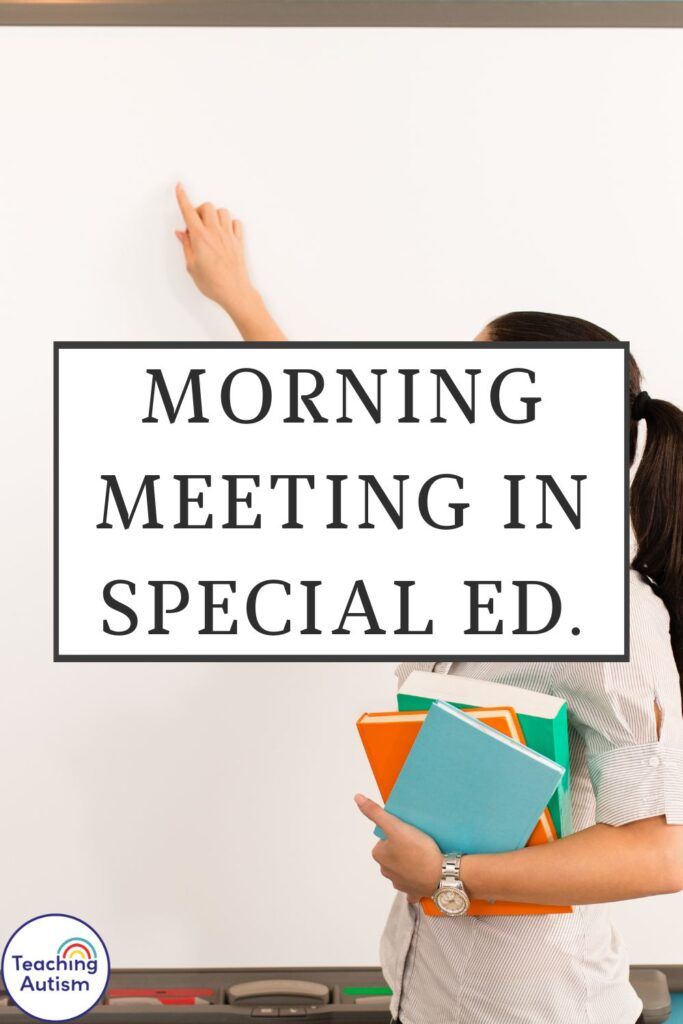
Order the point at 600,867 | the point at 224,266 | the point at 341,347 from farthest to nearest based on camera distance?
the point at 224,266, the point at 341,347, the point at 600,867

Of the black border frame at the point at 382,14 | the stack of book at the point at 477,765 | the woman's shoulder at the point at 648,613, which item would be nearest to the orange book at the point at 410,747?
the stack of book at the point at 477,765

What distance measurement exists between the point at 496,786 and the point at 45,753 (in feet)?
2.07

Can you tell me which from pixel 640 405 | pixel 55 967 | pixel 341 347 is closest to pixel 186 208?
pixel 341 347

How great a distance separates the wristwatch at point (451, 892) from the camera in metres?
0.68

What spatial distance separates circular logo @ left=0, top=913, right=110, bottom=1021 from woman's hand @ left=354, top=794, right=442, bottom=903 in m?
0.55

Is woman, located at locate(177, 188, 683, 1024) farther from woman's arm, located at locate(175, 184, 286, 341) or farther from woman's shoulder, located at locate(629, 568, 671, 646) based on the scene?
woman's arm, located at locate(175, 184, 286, 341)

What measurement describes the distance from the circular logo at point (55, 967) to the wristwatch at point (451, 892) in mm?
576

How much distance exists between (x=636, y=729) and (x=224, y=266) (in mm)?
677

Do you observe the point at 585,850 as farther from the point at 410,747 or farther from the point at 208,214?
the point at 208,214

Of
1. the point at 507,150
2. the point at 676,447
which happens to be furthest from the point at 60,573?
the point at 507,150

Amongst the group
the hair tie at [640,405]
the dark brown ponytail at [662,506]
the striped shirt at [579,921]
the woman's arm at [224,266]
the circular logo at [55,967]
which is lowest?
the circular logo at [55,967]

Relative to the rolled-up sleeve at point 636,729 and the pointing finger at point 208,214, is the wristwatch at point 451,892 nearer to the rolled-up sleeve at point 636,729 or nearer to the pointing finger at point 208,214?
the rolled-up sleeve at point 636,729

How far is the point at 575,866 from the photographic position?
0.65 m

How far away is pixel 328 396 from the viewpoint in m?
0.88
